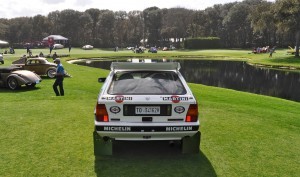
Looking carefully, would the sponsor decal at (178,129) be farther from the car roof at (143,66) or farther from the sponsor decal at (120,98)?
the car roof at (143,66)

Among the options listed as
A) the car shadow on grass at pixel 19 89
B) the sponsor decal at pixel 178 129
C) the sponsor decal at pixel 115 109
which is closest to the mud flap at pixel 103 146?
the sponsor decal at pixel 115 109

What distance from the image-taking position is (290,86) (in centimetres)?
2947

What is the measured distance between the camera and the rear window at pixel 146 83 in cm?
668

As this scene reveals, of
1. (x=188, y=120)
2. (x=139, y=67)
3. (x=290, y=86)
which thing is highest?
(x=139, y=67)

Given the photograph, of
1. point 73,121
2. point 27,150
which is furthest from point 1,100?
point 27,150

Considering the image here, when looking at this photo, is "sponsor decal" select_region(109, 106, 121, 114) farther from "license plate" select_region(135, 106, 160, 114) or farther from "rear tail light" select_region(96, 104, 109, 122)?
"license plate" select_region(135, 106, 160, 114)

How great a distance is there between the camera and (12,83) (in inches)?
697

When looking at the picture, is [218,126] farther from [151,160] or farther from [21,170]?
[21,170]

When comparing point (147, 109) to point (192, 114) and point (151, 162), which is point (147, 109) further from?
point (151, 162)

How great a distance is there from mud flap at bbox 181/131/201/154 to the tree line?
109 metres

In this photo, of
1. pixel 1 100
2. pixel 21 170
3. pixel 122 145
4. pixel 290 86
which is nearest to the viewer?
pixel 21 170

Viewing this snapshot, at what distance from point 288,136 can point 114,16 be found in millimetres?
127283

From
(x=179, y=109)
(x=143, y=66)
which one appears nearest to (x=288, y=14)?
(x=143, y=66)

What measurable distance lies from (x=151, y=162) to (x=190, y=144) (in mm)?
944
